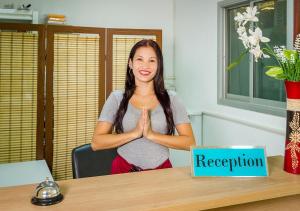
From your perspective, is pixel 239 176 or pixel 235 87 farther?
pixel 235 87

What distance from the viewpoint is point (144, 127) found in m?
1.52

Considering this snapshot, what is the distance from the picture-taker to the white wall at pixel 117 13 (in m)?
3.52

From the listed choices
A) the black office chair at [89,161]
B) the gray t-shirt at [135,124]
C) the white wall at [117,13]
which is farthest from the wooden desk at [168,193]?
the white wall at [117,13]

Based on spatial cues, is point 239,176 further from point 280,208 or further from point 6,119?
point 6,119

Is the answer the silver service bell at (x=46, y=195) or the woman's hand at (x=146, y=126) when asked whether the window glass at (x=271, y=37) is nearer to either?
the woman's hand at (x=146, y=126)

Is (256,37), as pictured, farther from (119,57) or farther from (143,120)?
(119,57)

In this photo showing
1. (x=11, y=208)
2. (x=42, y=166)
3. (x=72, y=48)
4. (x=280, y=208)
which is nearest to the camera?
(x=11, y=208)

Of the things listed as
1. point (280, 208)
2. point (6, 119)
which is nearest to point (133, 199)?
point (280, 208)

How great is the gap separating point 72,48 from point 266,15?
1.96 metres

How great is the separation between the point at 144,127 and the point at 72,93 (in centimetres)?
178

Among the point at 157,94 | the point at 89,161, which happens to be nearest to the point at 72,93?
the point at 89,161

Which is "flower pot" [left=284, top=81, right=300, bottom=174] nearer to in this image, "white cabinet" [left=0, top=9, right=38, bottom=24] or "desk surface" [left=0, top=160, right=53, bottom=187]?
"desk surface" [left=0, top=160, right=53, bottom=187]

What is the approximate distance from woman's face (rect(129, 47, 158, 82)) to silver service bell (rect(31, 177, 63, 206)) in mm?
739

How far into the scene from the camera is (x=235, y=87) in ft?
12.7
